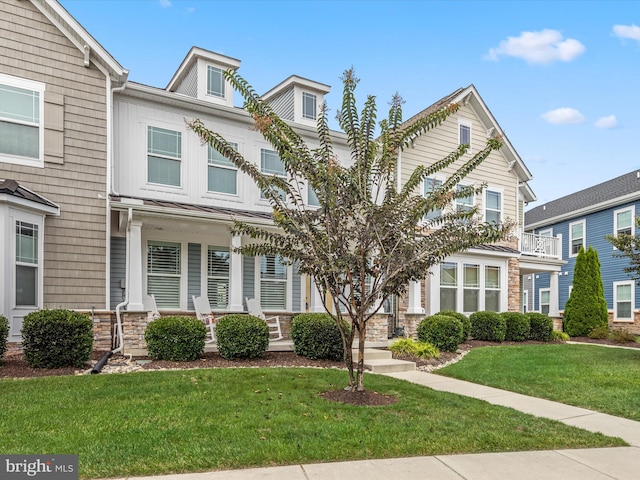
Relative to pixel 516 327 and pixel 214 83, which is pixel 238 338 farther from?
pixel 516 327

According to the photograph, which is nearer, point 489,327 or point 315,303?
point 315,303

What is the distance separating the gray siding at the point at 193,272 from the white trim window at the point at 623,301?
686 inches

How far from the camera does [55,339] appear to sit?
23.9 feet

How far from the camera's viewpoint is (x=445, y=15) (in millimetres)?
12758

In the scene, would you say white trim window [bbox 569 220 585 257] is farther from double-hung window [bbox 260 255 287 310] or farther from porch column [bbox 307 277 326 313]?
A: double-hung window [bbox 260 255 287 310]

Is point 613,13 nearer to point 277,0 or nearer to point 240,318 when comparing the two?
point 277,0

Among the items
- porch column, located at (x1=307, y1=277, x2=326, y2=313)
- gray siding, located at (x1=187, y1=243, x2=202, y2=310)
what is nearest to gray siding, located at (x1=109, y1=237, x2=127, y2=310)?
gray siding, located at (x1=187, y1=243, x2=202, y2=310)

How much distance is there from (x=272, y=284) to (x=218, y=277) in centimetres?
144

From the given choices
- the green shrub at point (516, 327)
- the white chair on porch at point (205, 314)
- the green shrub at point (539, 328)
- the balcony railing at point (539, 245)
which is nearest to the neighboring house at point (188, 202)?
the white chair on porch at point (205, 314)

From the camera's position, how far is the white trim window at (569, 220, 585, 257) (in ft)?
73.3

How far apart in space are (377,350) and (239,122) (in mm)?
6479

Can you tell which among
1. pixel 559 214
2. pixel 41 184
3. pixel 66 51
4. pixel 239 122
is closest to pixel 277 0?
pixel 239 122

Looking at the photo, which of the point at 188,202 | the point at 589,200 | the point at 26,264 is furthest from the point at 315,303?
the point at 589,200

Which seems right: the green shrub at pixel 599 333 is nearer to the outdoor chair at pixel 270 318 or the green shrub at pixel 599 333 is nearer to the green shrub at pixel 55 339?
the outdoor chair at pixel 270 318
